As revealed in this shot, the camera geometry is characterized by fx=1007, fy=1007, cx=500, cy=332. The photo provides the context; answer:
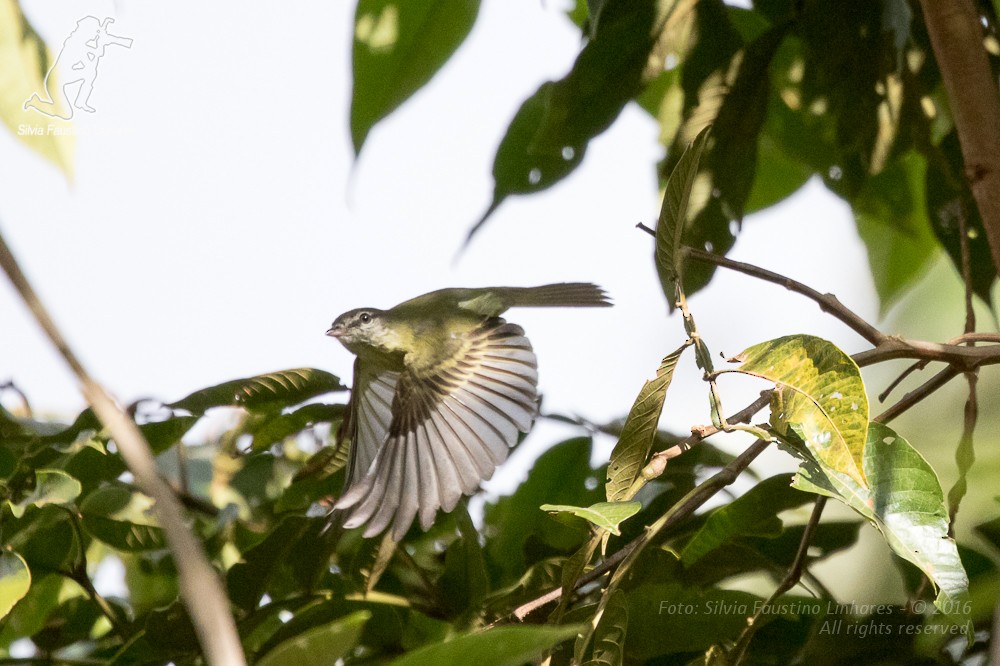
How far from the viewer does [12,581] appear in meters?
0.89

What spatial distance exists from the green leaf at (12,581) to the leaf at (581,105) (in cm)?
64

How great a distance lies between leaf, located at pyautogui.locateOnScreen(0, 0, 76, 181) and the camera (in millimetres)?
1310

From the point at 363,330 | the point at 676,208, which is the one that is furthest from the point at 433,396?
the point at 676,208

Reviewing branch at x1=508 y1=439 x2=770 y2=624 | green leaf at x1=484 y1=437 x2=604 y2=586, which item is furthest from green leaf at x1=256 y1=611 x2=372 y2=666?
green leaf at x1=484 y1=437 x2=604 y2=586

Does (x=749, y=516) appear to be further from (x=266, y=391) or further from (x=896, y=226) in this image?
(x=896, y=226)

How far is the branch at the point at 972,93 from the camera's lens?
1001mm

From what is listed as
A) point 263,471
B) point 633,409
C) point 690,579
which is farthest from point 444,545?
point 633,409

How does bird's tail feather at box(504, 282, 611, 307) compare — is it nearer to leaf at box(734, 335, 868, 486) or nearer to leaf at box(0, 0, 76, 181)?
leaf at box(0, 0, 76, 181)

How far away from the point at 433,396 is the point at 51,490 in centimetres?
62

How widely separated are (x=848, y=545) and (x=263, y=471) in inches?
30.1

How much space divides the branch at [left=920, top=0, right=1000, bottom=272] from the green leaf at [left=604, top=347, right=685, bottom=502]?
16.8 inches

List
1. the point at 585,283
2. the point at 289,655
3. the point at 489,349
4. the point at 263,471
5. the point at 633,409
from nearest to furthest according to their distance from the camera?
the point at 289,655
the point at 633,409
the point at 263,471
the point at 489,349
the point at 585,283

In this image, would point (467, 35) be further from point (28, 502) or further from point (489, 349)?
point (28, 502)

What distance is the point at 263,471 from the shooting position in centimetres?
139
